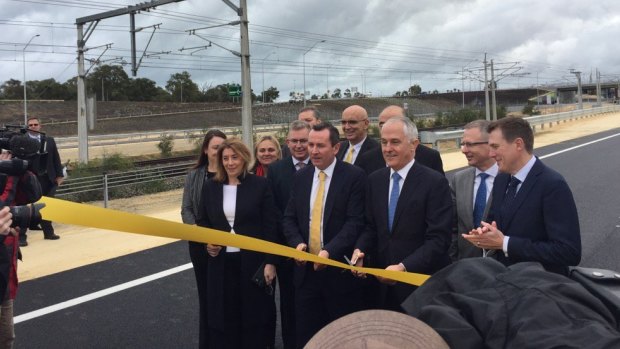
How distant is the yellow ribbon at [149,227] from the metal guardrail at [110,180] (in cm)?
964

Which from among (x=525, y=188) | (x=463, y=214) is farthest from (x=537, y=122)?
(x=525, y=188)

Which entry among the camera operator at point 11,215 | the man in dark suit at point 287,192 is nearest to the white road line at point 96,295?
the camera operator at point 11,215

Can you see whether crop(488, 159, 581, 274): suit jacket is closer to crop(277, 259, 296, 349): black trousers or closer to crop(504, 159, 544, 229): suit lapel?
crop(504, 159, 544, 229): suit lapel

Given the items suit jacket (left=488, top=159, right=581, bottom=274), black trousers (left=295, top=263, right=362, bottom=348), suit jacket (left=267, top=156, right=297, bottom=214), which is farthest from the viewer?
suit jacket (left=267, top=156, right=297, bottom=214)

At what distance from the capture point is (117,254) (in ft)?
27.7

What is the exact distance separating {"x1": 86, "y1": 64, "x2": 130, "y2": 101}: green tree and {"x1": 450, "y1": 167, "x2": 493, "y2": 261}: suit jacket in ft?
287

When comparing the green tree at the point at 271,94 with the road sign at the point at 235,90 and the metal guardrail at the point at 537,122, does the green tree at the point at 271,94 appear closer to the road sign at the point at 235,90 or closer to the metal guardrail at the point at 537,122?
the metal guardrail at the point at 537,122

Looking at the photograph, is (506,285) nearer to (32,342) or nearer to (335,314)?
(335,314)

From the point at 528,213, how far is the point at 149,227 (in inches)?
85.3

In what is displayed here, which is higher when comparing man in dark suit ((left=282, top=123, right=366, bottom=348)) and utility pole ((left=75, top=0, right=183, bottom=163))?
utility pole ((left=75, top=0, right=183, bottom=163))

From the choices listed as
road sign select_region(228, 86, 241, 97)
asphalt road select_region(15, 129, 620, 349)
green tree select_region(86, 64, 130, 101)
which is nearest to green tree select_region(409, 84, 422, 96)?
green tree select_region(86, 64, 130, 101)

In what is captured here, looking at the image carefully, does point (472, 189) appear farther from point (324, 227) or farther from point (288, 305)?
point (288, 305)

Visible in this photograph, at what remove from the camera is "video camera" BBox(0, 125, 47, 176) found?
333cm

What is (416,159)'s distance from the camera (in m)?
4.89
